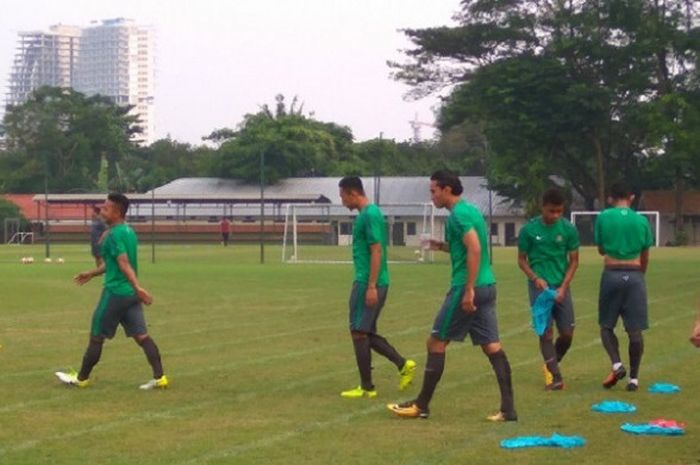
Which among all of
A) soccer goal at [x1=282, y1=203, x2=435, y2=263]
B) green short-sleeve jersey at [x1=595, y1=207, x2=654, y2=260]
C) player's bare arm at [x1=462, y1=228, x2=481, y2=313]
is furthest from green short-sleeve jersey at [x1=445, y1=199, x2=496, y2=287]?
soccer goal at [x1=282, y1=203, x2=435, y2=263]

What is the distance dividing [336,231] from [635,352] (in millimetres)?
55896

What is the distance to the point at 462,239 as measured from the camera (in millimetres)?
10328

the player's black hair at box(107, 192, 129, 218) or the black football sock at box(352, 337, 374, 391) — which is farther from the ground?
the player's black hair at box(107, 192, 129, 218)

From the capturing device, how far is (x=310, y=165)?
334 ft

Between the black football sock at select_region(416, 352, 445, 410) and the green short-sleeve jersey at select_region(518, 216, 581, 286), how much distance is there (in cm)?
225

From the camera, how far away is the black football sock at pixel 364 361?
12.0 m

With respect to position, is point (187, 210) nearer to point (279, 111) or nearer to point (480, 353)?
point (279, 111)

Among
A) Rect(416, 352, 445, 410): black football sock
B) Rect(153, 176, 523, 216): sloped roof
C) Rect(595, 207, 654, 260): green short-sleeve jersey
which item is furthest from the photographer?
Rect(153, 176, 523, 216): sloped roof

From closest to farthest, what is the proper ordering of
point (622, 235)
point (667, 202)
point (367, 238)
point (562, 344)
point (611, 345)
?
point (367, 238) → point (622, 235) → point (611, 345) → point (562, 344) → point (667, 202)

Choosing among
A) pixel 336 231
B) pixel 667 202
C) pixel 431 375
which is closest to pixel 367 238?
pixel 431 375

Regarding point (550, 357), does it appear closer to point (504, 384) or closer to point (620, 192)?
point (620, 192)

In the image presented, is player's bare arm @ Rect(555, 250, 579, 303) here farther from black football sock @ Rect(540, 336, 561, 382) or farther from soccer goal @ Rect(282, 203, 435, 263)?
soccer goal @ Rect(282, 203, 435, 263)

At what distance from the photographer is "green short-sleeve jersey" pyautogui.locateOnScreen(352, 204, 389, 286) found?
11.8 meters

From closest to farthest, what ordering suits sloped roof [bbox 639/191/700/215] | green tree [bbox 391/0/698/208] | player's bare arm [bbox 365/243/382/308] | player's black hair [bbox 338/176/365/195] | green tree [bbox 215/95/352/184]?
1. player's bare arm [bbox 365/243/382/308]
2. player's black hair [bbox 338/176/365/195]
3. green tree [bbox 391/0/698/208]
4. sloped roof [bbox 639/191/700/215]
5. green tree [bbox 215/95/352/184]
